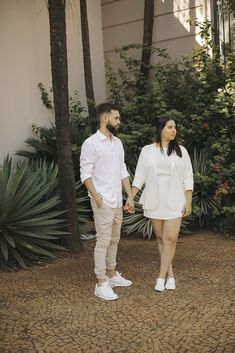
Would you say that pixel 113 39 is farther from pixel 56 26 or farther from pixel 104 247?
pixel 104 247

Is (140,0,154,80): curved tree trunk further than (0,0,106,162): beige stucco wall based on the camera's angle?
Yes

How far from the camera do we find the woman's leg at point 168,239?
16.6 ft

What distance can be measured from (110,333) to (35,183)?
311 centimetres

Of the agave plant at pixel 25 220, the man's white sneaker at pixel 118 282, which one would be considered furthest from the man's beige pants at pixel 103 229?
the agave plant at pixel 25 220

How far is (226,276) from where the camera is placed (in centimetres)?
555

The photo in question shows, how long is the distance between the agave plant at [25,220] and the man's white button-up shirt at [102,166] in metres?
1.65

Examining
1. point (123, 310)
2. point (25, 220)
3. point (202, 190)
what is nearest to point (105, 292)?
point (123, 310)

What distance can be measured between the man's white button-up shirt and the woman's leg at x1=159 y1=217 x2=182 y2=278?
1.82 feet

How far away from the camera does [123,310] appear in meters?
4.61

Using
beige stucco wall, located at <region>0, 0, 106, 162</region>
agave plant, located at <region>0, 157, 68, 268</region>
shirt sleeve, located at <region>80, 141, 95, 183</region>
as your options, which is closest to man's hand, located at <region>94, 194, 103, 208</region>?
shirt sleeve, located at <region>80, 141, 95, 183</region>

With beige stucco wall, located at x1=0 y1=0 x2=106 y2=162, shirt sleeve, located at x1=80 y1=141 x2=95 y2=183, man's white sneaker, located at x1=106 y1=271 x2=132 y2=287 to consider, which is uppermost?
beige stucco wall, located at x1=0 y1=0 x2=106 y2=162

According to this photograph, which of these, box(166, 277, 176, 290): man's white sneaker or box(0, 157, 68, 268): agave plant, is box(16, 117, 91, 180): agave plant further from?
box(166, 277, 176, 290): man's white sneaker

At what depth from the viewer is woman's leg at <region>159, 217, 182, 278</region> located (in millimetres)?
5070

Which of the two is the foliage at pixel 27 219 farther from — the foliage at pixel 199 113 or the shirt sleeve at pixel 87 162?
the foliage at pixel 199 113
